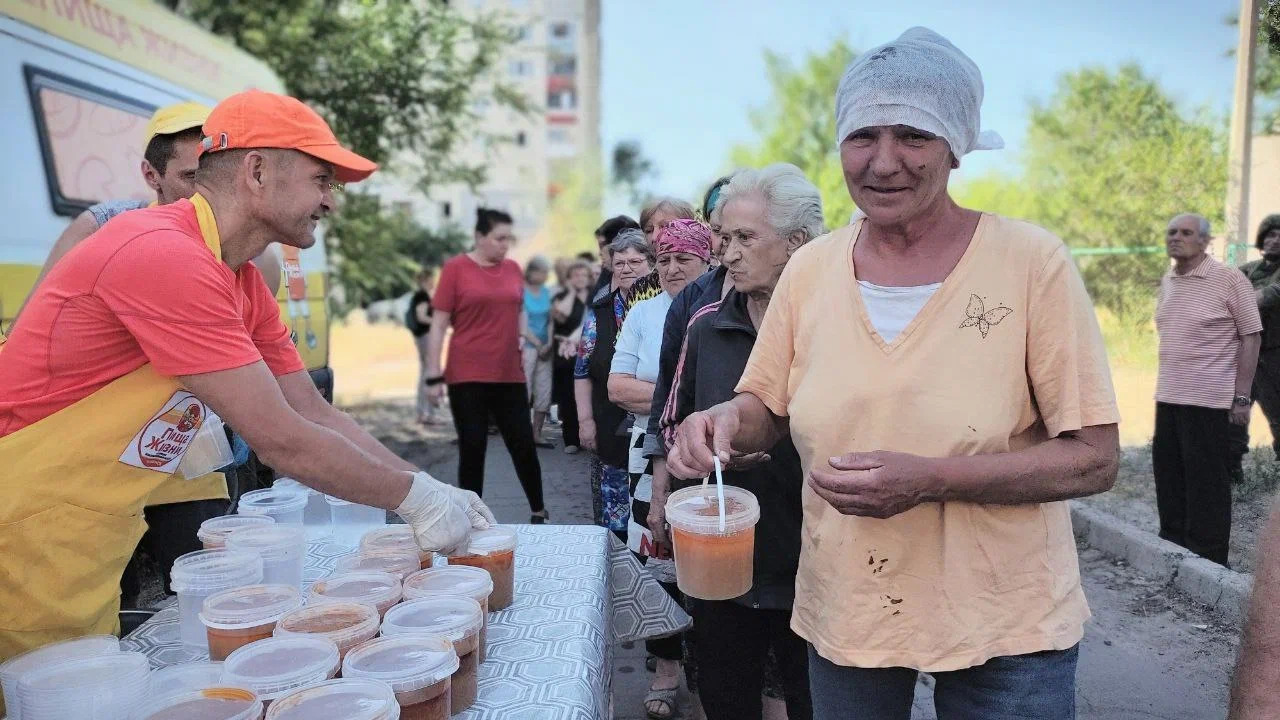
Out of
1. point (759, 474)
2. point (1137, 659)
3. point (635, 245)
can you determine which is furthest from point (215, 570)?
point (1137, 659)

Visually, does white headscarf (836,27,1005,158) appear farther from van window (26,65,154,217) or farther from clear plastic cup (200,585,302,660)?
van window (26,65,154,217)

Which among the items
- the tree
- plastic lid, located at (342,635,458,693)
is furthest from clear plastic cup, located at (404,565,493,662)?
the tree

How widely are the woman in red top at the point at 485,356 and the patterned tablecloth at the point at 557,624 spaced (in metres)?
2.71

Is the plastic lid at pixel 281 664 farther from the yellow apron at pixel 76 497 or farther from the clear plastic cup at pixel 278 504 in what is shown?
the clear plastic cup at pixel 278 504

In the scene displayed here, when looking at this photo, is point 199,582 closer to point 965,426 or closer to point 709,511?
point 709,511

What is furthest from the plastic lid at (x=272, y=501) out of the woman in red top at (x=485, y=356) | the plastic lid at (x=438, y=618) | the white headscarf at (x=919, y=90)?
the woman in red top at (x=485, y=356)

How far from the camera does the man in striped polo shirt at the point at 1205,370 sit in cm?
461

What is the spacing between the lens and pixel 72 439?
5.30 feet

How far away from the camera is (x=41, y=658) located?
1469mm

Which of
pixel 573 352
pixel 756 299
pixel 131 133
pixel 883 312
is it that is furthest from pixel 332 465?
pixel 573 352

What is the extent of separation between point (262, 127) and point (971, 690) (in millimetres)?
1886

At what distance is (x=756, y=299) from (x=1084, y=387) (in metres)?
1.16

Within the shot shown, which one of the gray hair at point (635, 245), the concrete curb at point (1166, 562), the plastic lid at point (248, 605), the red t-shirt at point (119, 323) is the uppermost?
the gray hair at point (635, 245)

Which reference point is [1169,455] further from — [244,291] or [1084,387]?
[244,291]
